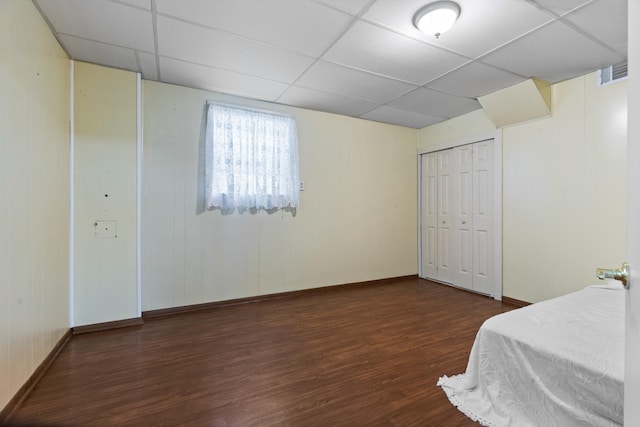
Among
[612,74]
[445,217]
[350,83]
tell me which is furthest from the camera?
[445,217]

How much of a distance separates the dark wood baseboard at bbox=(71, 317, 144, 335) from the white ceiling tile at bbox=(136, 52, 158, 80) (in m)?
2.51

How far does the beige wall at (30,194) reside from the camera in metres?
1.58

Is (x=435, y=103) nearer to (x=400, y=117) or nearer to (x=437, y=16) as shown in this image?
(x=400, y=117)

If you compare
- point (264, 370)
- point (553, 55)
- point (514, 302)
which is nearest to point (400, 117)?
point (553, 55)

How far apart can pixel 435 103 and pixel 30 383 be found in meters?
4.62

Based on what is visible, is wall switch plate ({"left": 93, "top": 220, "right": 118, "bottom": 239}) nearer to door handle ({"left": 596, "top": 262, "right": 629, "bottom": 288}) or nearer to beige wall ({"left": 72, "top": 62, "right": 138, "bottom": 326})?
beige wall ({"left": 72, "top": 62, "right": 138, "bottom": 326})

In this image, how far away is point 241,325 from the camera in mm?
2912

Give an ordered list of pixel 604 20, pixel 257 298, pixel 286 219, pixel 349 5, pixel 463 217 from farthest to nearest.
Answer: pixel 463 217, pixel 286 219, pixel 257 298, pixel 604 20, pixel 349 5

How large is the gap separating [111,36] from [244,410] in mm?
2931

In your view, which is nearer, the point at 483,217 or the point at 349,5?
the point at 349,5

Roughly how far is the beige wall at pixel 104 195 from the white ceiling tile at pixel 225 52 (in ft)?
2.49

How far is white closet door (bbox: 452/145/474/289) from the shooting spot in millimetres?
4160

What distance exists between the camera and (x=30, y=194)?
6.15 feet

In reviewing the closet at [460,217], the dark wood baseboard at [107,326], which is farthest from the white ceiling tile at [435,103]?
the dark wood baseboard at [107,326]
